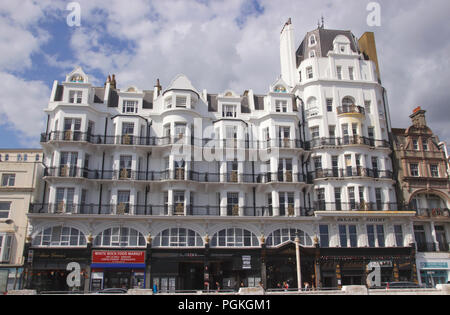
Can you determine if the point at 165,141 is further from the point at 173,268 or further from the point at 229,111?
the point at 173,268

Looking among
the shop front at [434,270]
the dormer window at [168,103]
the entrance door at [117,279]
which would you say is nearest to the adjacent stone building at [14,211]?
the entrance door at [117,279]

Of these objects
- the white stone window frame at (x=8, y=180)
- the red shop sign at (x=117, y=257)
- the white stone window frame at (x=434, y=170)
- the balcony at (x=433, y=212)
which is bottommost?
the red shop sign at (x=117, y=257)

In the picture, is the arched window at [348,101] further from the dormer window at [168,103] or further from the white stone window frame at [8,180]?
the white stone window frame at [8,180]

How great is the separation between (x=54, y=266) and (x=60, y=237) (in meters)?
2.30

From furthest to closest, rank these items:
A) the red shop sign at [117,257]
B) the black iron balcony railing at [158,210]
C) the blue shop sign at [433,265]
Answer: the blue shop sign at [433,265], the black iron balcony railing at [158,210], the red shop sign at [117,257]

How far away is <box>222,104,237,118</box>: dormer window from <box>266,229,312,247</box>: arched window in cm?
A: 1232

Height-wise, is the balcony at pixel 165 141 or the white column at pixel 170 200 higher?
the balcony at pixel 165 141

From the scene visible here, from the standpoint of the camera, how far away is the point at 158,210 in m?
33.7

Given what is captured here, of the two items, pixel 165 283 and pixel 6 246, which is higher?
pixel 6 246

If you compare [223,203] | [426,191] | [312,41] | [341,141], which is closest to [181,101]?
[223,203]

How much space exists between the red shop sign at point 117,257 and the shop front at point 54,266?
771mm

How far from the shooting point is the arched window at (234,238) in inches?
1294
